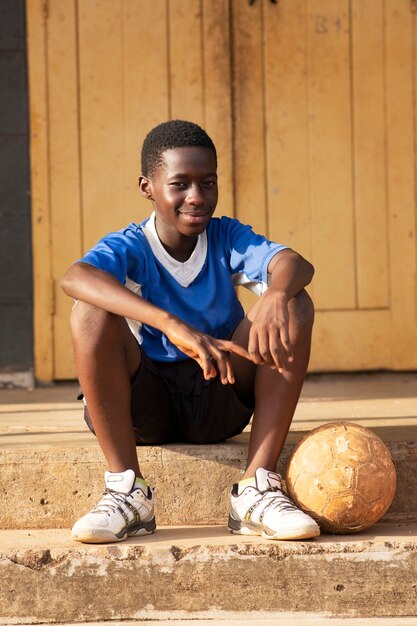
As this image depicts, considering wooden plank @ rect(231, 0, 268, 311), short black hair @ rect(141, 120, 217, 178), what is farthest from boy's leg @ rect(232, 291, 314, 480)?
wooden plank @ rect(231, 0, 268, 311)

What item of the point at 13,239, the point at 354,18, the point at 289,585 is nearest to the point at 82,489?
the point at 289,585

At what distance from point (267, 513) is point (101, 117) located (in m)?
3.33

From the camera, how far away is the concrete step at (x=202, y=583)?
3189mm

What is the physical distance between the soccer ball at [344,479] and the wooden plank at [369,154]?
278 cm

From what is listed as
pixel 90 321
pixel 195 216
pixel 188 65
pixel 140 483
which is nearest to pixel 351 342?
pixel 188 65

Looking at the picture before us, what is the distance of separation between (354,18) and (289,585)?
3.80 meters

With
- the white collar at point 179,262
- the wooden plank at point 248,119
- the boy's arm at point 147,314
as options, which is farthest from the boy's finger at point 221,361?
the wooden plank at point 248,119

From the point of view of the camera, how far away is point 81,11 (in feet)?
19.6

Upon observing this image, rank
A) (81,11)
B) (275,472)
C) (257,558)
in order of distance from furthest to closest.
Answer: (81,11), (275,472), (257,558)

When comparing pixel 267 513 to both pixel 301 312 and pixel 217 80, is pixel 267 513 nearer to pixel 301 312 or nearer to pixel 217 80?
pixel 301 312

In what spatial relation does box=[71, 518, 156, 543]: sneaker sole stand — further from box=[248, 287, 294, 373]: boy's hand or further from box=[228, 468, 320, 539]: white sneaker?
box=[248, 287, 294, 373]: boy's hand

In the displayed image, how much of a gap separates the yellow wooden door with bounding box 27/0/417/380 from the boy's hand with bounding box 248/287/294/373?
275 centimetres

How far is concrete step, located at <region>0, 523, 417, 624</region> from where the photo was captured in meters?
3.19

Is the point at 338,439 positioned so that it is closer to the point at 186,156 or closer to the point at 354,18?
the point at 186,156
